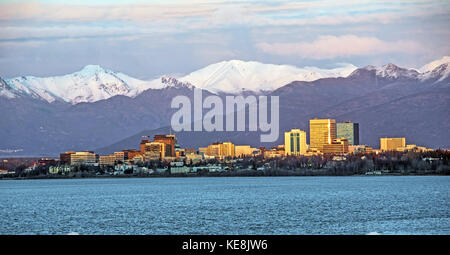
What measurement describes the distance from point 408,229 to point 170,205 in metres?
37.0
